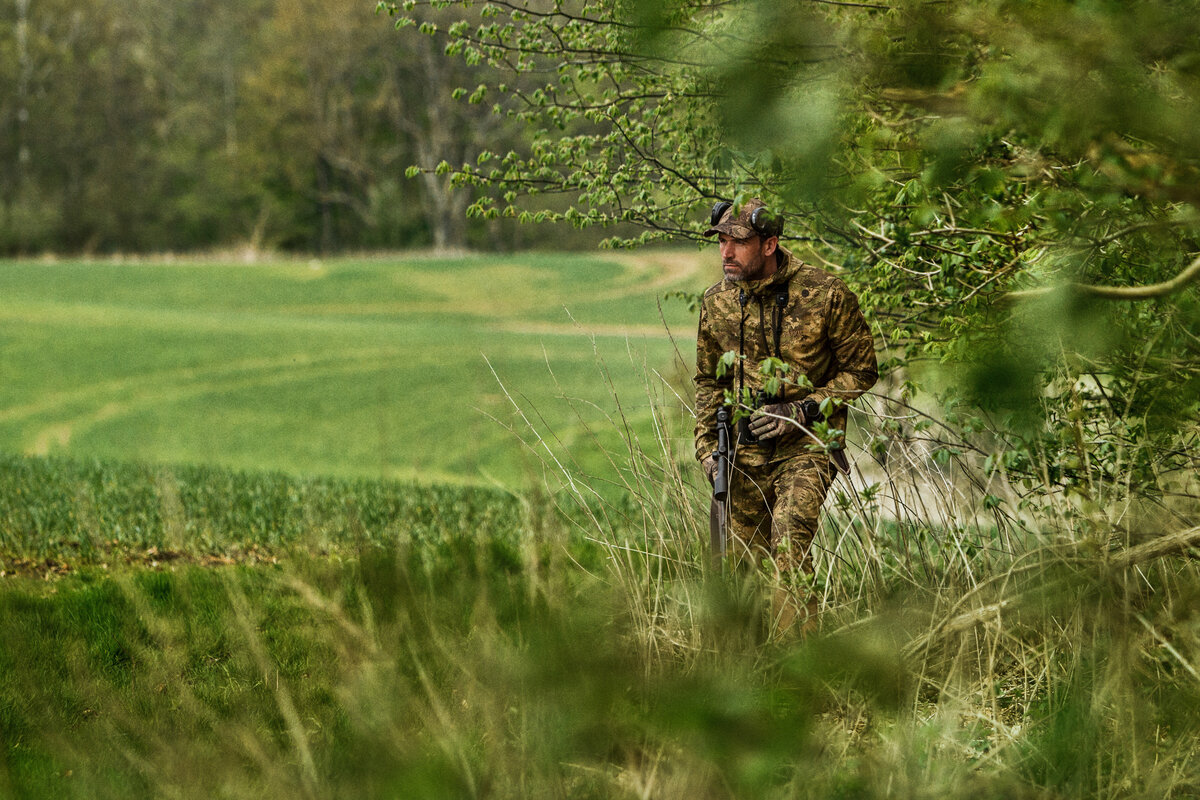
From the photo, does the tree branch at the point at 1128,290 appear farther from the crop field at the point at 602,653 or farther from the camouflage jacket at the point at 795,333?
the camouflage jacket at the point at 795,333

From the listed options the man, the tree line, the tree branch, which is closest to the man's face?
the man

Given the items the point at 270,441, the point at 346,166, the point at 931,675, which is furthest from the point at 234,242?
the point at 931,675

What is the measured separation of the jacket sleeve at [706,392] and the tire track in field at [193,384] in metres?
12.8

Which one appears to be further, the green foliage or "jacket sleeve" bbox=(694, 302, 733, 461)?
"jacket sleeve" bbox=(694, 302, 733, 461)

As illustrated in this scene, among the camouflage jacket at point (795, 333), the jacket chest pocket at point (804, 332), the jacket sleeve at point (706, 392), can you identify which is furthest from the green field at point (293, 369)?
the jacket chest pocket at point (804, 332)

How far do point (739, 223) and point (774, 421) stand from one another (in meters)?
0.73

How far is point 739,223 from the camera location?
4.39 metres

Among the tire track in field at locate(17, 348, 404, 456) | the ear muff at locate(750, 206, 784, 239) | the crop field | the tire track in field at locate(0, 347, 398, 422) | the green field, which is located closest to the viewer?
the crop field

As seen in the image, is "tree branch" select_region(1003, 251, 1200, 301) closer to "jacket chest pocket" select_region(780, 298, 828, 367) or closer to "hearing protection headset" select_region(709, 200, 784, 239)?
"hearing protection headset" select_region(709, 200, 784, 239)

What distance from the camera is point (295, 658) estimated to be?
5.25 meters

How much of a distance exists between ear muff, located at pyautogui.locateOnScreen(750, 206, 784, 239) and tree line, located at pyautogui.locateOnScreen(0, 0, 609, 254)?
152 ft

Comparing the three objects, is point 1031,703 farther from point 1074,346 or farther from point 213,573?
point 213,573

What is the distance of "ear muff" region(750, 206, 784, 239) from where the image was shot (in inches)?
165

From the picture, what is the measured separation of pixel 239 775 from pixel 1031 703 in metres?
2.37
